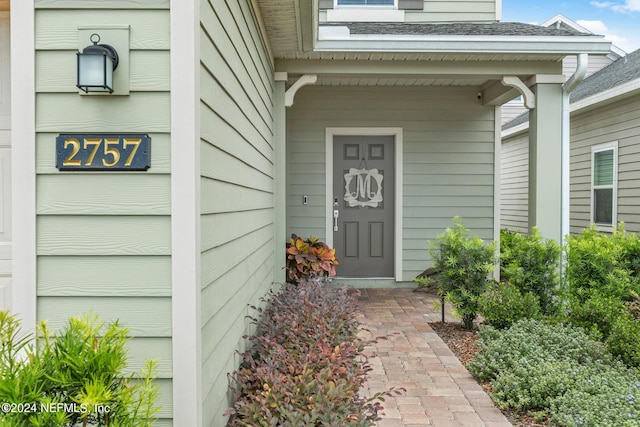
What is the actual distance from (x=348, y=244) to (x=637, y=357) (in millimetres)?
4047

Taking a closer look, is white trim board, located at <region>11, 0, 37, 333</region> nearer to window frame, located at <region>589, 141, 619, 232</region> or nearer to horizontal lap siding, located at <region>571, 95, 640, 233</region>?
window frame, located at <region>589, 141, 619, 232</region>

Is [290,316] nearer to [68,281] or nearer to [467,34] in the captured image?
[68,281]

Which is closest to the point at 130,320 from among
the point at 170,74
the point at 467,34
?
the point at 170,74

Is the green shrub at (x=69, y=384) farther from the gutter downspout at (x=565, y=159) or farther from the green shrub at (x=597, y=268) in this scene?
the gutter downspout at (x=565, y=159)

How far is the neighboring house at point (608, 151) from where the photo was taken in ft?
23.6

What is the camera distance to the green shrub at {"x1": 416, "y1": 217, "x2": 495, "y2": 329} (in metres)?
4.71

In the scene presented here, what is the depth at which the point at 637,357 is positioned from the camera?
3445 mm

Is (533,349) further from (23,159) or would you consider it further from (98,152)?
(23,159)

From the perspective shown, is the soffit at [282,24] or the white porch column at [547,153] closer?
the soffit at [282,24]

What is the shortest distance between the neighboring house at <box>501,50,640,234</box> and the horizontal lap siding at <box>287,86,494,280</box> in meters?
2.11

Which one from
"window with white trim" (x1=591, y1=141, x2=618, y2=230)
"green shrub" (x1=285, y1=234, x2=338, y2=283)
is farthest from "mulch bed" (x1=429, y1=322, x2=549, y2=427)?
"window with white trim" (x1=591, y1=141, x2=618, y2=230)

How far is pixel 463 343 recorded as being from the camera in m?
4.52

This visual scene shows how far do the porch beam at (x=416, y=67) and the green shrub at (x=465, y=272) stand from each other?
185 centimetres

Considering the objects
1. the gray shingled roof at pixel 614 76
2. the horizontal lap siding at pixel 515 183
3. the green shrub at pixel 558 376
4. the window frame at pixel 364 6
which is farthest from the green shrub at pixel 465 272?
the horizontal lap siding at pixel 515 183
